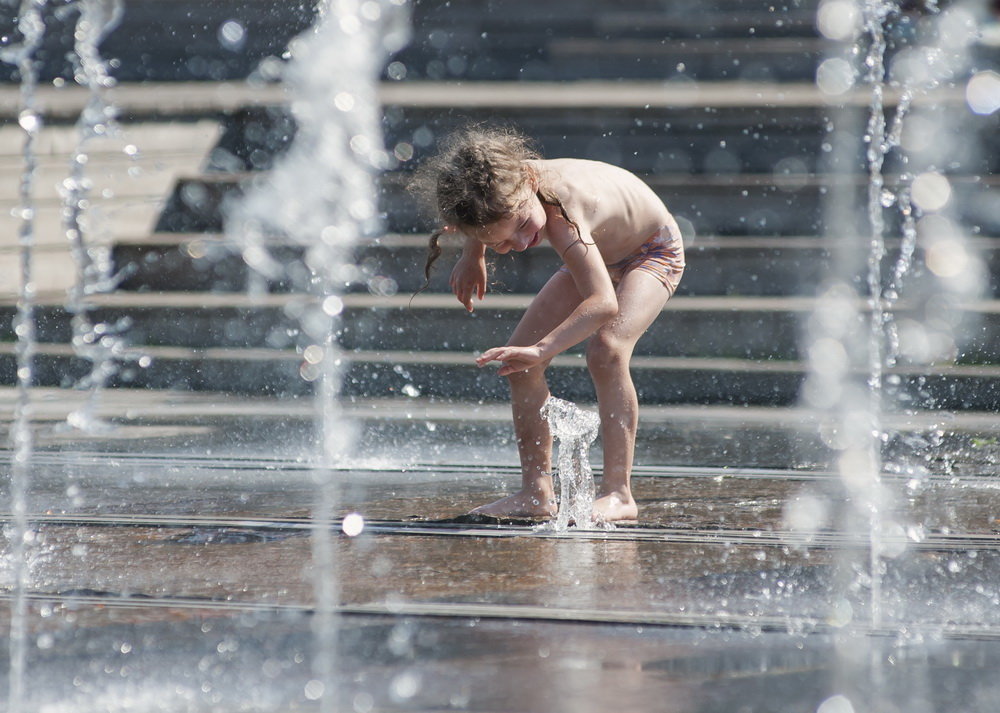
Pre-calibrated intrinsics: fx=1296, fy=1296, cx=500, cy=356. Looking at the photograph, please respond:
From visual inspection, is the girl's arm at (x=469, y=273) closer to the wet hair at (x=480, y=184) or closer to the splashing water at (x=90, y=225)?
the wet hair at (x=480, y=184)

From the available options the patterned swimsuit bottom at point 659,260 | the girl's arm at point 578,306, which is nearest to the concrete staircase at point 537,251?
the patterned swimsuit bottom at point 659,260

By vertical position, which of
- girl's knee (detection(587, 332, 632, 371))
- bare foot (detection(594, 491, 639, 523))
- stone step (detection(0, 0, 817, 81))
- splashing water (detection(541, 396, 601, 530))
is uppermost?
stone step (detection(0, 0, 817, 81))

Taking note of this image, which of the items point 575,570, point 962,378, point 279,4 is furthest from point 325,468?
point 279,4

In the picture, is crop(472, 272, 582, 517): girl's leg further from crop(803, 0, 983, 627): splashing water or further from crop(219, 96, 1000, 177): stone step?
crop(219, 96, 1000, 177): stone step

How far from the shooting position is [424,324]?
18.6 feet

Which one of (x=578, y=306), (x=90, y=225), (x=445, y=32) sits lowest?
(x=578, y=306)

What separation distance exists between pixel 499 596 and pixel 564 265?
103 cm

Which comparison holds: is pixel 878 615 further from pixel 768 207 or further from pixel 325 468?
pixel 768 207

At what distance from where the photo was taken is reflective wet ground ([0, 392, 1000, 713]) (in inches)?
72.0

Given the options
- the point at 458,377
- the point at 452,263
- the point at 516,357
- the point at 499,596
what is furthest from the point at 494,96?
→ the point at 499,596

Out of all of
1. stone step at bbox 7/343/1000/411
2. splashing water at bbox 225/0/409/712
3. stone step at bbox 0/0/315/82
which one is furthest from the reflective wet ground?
stone step at bbox 0/0/315/82

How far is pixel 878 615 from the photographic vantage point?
2.19m

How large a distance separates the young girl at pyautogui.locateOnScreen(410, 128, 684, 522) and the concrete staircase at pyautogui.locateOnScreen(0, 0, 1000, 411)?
2.07 m

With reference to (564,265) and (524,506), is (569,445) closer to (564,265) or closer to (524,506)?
(524,506)
